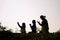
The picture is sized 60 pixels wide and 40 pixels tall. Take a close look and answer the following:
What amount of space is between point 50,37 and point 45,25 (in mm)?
996

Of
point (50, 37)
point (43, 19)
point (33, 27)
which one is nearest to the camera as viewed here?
point (50, 37)

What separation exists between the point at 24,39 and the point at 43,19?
6.26 feet

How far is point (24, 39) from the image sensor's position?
14648 millimetres

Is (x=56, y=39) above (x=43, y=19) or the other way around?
the other way around

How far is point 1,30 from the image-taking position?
15.0m

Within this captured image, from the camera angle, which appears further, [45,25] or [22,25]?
[22,25]

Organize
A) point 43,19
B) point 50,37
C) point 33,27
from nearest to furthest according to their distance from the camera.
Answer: point 50,37 < point 43,19 < point 33,27

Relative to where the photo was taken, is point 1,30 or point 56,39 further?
point 1,30

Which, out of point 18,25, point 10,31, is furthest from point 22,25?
point 10,31

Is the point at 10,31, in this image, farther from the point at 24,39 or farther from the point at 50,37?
the point at 50,37

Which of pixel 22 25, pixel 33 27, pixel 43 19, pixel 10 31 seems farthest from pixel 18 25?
pixel 43 19

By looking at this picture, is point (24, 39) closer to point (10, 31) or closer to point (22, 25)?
point (10, 31)

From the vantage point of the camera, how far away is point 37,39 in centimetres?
1447

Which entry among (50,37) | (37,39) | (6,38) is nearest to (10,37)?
(6,38)
